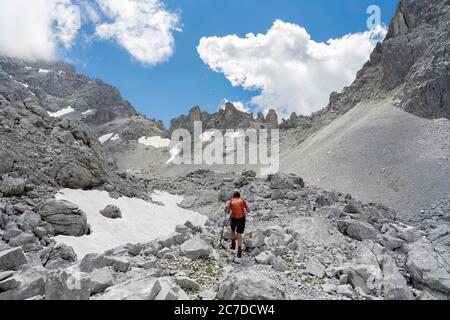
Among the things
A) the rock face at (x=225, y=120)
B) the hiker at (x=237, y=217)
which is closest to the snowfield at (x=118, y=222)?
the hiker at (x=237, y=217)

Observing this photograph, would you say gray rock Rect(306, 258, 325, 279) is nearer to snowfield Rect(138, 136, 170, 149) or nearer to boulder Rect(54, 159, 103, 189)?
boulder Rect(54, 159, 103, 189)

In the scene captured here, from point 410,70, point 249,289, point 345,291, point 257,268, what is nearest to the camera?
point 249,289

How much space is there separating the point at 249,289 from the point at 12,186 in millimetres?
13991

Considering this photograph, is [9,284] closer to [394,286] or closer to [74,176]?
[394,286]

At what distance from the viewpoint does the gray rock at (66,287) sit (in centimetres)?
641

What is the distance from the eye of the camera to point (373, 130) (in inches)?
2025

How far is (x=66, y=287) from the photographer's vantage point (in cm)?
642

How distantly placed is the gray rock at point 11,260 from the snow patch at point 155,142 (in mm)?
122367

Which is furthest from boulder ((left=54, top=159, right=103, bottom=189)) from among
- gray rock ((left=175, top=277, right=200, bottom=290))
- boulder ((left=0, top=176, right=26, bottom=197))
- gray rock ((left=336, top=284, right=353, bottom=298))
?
gray rock ((left=336, top=284, right=353, bottom=298))

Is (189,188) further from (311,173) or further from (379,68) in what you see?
(379,68)

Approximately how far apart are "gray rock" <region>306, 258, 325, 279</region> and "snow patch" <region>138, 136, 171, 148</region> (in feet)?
399

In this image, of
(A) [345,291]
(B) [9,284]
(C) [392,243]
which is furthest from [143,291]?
(C) [392,243]

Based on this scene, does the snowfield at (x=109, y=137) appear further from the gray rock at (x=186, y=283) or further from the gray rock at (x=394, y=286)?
the gray rock at (x=186, y=283)
